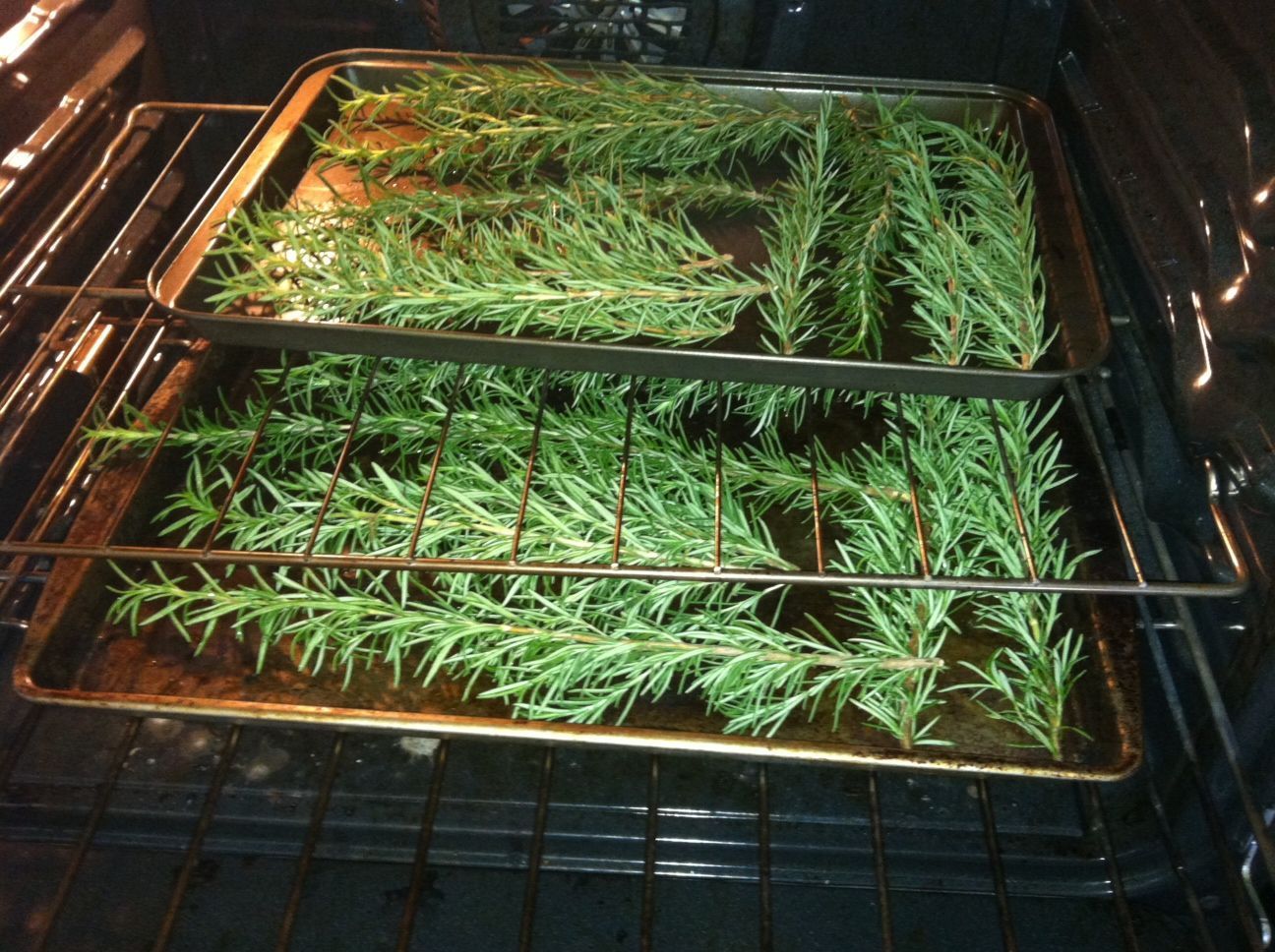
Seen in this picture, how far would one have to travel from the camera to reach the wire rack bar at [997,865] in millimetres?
919

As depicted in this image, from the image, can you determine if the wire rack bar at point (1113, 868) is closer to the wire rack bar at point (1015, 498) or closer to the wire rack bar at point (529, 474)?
the wire rack bar at point (1015, 498)

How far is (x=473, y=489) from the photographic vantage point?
3.36 ft

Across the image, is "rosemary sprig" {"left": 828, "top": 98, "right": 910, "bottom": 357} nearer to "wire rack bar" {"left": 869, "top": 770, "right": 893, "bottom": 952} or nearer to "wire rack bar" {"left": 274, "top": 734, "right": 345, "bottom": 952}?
"wire rack bar" {"left": 869, "top": 770, "right": 893, "bottom": 952}

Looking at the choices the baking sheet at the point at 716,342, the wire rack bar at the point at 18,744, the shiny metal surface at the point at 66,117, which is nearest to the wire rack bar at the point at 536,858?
the baking sheet at the point at 716,342

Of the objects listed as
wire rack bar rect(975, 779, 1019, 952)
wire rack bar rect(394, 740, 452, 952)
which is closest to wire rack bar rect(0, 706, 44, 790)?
wire rack bar rect(394, 740, 452, 952)

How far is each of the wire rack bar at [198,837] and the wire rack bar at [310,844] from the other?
0.32ft

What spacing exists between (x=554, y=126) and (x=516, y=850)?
2.71 ft

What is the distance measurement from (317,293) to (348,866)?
0.61 meters

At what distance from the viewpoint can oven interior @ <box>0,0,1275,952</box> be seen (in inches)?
36.7

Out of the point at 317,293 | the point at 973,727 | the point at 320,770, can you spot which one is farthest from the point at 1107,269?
the point at 320,770

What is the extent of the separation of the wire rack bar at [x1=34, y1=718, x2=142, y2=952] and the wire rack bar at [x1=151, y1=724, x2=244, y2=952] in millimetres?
90

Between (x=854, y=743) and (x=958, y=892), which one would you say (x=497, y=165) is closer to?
(x=854, y=743)

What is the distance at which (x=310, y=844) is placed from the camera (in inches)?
39.8

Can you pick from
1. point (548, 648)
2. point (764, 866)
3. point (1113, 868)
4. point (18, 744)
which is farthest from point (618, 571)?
point (18, 744)
